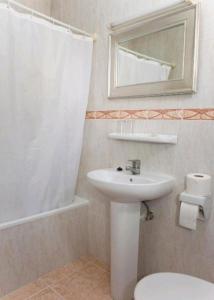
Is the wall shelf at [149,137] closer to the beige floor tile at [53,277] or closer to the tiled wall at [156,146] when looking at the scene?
the tiled wall at [156,146]

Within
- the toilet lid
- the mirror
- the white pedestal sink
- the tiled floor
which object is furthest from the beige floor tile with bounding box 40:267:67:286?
the mirror

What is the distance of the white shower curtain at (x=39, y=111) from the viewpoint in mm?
1550

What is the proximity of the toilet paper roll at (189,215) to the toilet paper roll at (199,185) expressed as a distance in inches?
3.0

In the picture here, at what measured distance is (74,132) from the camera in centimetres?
197

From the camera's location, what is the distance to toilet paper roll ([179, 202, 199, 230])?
1289 mm

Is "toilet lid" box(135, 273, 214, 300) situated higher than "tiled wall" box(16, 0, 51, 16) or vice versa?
"tiled wall" box(16, 0, 51, 16)

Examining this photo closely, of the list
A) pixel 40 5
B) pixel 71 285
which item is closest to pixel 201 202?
pixel 71 285

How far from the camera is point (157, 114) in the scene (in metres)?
1.56

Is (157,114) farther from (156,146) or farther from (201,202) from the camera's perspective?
(201,202)

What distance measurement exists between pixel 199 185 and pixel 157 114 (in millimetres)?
532

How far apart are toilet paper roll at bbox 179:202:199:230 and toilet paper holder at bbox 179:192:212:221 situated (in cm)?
2

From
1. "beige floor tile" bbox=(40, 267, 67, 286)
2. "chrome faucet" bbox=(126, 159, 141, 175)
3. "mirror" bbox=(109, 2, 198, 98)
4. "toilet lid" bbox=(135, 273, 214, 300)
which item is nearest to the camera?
"toilet lid" bbox=(135, 273, 214, 300)

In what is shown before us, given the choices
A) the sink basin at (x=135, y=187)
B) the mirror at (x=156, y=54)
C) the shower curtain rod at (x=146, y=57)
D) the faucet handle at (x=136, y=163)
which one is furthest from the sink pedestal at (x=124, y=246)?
the shower curtain rod at (x=146, y=57)

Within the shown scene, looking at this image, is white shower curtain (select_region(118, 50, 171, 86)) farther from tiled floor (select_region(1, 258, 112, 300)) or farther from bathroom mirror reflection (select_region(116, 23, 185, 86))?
tiled floor (select_region(1, 258, 112, 300))
